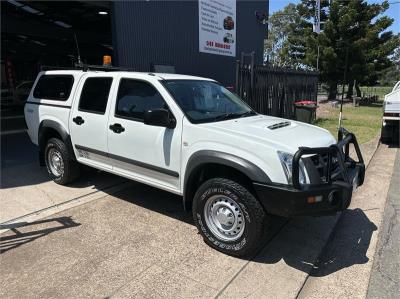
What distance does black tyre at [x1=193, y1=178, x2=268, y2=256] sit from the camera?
12.5ft

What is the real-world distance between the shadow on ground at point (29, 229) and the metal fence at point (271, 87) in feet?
22.5

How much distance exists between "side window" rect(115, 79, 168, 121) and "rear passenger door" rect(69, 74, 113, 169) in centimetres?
23

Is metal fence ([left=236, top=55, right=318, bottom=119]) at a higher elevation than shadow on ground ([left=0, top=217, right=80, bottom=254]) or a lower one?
higher

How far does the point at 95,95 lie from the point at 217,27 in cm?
910

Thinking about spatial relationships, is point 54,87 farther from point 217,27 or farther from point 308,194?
point 217,27

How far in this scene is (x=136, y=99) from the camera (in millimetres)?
4902

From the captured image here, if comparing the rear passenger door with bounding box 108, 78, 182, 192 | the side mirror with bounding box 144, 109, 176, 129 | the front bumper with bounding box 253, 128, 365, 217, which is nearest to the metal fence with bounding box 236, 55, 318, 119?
the rear passenger door with bounding box 108, 78, 182, 192

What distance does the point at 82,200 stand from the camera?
5.57 m

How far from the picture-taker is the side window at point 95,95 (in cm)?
527

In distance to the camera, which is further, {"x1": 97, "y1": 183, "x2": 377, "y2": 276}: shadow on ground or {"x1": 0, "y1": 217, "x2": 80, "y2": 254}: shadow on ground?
{"x1": 0, "y1": 217, "x2": 80, "y2": 254}: shadow on ground

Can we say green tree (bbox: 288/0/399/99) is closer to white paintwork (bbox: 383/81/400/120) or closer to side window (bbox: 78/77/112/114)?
white paintwork (bbox: 383/81/400/120)

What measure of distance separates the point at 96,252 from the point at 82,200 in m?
1.67

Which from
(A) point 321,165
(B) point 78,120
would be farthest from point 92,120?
(A) point 321,165

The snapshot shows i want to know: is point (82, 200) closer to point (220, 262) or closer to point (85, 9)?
point (220, 262)
